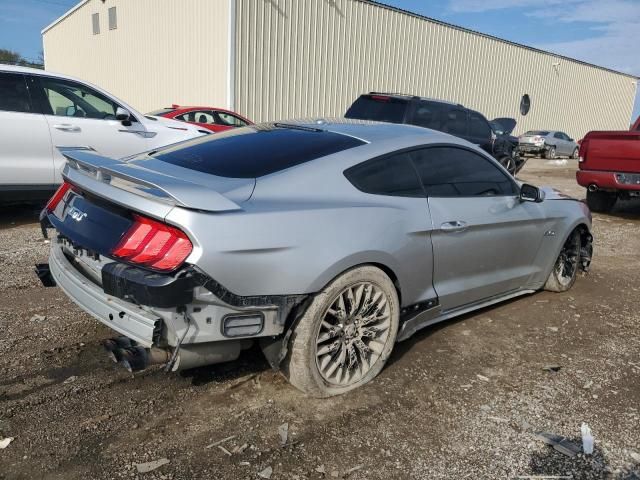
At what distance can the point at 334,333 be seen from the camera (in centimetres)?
291

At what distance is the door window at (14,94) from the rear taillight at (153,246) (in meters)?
4.78

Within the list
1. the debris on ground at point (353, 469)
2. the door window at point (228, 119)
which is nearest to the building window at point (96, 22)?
the door window at point (228, 119)

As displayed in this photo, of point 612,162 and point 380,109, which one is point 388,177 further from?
point 612,162


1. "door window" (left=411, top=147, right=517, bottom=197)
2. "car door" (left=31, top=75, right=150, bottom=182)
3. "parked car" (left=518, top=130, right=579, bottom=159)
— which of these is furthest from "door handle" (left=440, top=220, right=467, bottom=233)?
"parked car" (left=518, top=130, right=579, bottom=159)

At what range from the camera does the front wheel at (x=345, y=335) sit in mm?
2762

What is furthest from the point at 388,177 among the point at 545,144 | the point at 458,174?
the point at 545,144

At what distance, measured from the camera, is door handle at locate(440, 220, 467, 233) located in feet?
11.0

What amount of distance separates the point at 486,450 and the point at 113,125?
6066mm

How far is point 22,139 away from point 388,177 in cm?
494

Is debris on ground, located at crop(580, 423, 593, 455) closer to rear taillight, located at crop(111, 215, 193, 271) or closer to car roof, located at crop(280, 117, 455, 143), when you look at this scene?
car roof, located at crop(280, 117, 455, 143)

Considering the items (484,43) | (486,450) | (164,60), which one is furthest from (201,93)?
(486,450)

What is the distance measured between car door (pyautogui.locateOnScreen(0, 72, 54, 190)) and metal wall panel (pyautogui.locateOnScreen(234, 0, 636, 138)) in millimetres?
9458

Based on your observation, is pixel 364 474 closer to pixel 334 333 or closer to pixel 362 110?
pixel 334 333

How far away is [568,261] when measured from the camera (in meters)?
4.95
